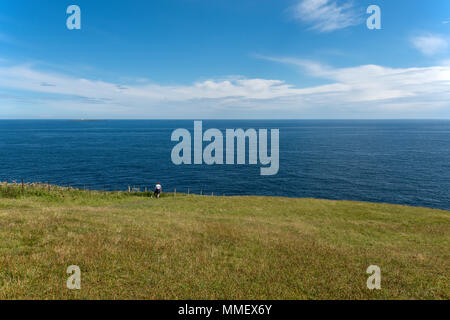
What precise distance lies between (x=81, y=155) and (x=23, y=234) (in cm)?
10899

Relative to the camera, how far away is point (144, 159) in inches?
4151

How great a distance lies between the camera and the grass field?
1143 centimetres

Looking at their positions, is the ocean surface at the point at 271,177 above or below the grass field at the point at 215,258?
below

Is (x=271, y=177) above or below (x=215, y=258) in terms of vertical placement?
below

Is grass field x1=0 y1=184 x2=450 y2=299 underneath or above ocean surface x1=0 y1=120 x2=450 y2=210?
above

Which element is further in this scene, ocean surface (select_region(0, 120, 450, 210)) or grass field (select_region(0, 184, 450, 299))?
ocean surface (select_region(0, 120, 450, 210))

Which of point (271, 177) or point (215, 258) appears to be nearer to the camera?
point (215, 258)

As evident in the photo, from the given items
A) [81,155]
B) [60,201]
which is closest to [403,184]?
[60,201]

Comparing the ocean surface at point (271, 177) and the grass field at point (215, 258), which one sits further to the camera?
the ocean surface at point (271, 177)

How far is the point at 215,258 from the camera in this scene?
Answer: 15141 mm

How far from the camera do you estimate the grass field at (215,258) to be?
11430 millimetres

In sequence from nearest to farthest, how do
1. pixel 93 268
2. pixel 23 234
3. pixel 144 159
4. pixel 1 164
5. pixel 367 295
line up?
1. pixel 367 295
2. pixel 93 268
3. pixel 23 234
4. pixel 1 164
5. pixel 144 159

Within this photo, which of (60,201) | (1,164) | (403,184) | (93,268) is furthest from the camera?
(1,164)
